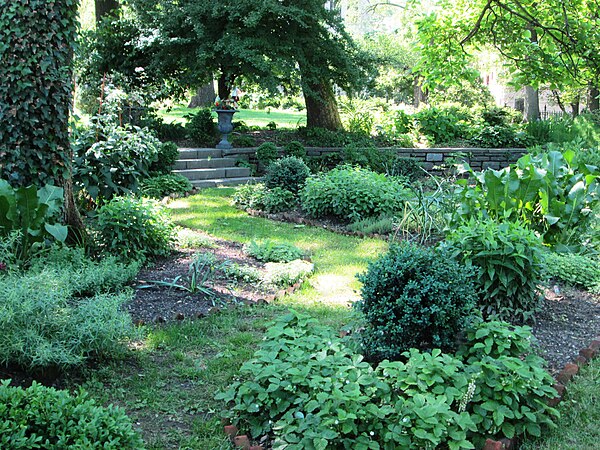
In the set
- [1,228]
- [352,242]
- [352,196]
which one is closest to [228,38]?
[352,196]

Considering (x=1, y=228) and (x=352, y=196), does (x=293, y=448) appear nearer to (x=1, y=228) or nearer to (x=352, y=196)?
(x=1, y=228)

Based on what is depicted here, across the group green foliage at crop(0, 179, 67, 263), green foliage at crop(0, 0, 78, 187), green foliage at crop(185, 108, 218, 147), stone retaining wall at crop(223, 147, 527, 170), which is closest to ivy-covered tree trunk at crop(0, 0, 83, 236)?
green foliage at crop(0, 0, 78, 187)

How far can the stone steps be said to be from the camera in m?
10.9

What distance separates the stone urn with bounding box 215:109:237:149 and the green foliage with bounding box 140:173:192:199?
1.88 m

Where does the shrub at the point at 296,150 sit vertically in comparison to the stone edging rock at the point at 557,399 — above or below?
above

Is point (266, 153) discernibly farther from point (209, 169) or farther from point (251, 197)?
point (251, 197)

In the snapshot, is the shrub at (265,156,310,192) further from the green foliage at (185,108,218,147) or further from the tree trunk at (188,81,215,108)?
the tree trunk at (188,81,215,108)

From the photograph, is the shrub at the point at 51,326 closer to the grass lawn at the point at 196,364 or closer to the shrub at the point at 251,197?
the grass lawn at the point at 196,364

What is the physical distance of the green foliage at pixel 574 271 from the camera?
5.34m

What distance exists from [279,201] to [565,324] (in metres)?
4.75

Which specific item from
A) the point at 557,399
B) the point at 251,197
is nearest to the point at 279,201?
the point at 251,197

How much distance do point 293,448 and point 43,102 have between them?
3924 mm

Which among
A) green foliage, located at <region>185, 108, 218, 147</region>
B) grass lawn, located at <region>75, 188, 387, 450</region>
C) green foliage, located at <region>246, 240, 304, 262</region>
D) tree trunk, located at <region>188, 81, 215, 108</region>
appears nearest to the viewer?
grass lawn, located at <region>75, 188, 387, 450</region>

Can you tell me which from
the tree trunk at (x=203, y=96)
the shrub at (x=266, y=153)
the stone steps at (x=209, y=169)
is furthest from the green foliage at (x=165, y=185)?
the tree trunk at (x=203, y=96)
